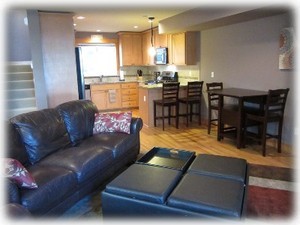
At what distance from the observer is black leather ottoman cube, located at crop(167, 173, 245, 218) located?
1.63 metres

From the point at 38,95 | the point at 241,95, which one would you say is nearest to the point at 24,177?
the point at 38,95

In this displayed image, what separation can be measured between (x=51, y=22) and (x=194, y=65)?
321cm

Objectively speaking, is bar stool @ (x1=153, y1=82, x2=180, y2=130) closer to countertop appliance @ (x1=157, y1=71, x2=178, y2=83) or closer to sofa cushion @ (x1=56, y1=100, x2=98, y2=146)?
countertop appliance @ (x1=157, y1=71, x2=178, y2=83)

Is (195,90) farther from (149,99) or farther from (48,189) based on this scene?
(48,189)

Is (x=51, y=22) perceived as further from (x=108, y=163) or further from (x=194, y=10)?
(x=108, y=163)

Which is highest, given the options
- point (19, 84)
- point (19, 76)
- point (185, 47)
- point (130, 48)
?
point (130, 48)

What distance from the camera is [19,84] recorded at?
5.20m

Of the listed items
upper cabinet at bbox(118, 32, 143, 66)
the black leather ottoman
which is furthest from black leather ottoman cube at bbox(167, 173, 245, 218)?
upper cabinet at bbox(118, 32, 143, 66)

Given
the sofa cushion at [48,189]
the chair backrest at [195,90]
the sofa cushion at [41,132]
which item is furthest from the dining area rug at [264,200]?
the chair backrest at [195,90]

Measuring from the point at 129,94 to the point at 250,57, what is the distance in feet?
13.4

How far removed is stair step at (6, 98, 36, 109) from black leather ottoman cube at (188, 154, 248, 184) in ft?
12.8

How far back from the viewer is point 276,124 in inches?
156

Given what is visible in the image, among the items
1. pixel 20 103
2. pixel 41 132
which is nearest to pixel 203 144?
pixel 41 132

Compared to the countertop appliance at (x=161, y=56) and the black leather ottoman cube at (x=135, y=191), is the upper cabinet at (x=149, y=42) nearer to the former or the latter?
the countertop appliance at (x=161, y=56)
